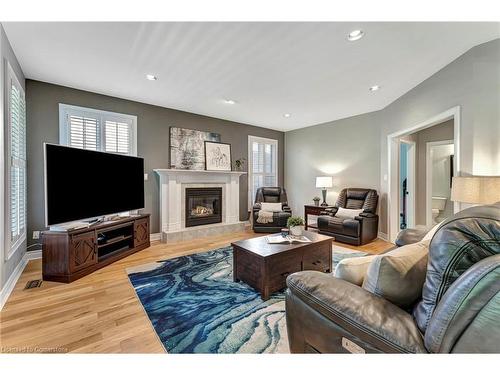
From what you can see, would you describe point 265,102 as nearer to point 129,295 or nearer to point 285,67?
point 285,67

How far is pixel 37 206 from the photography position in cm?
317

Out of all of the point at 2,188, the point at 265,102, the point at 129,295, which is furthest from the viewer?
the point at 265,102

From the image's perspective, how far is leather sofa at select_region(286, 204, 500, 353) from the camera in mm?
719

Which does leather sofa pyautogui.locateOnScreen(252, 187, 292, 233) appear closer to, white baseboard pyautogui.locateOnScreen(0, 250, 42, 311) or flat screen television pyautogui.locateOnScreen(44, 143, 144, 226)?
flat screen television pyautogui.locateOnScreen(44, 143, 144, 226)

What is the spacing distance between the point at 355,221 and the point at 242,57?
3058mm

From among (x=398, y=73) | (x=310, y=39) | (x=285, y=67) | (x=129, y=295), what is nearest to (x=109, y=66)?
(x=285, y=67)

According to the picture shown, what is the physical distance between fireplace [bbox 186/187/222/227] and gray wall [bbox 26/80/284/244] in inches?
23.9

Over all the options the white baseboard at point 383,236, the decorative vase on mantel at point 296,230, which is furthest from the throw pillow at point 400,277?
the white baseboard at point 383,236

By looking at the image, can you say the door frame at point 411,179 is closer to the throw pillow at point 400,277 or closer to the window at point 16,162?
the throw pillow at point 400,277

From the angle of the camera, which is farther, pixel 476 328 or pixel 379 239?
pixel 379 239

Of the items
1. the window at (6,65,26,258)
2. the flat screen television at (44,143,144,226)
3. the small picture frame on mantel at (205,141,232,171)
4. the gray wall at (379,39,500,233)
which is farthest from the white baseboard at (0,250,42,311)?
the gray wall at (379,39,500,233)

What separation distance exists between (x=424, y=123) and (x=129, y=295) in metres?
4.10

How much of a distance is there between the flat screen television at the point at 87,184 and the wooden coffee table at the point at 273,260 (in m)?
1.99

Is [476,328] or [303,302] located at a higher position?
[476,328]
